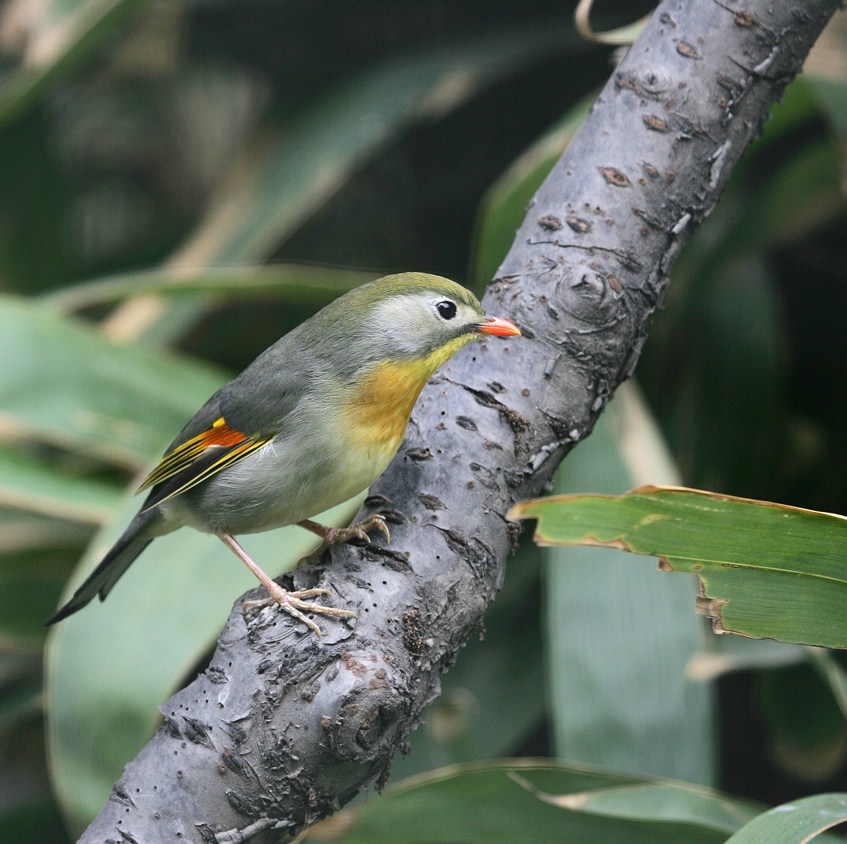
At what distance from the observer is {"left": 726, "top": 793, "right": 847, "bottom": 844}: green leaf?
1402 millimetres

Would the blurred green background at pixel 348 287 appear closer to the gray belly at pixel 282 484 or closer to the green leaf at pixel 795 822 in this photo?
the green leaf at pixel 795 822

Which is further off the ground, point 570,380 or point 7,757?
point 570,380

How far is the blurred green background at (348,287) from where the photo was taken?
2180mm

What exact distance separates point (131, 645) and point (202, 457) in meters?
0.64

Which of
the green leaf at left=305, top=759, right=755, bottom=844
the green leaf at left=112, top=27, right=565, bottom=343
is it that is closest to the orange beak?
the green leaf at left=305, top=759, right=755, bottom=844

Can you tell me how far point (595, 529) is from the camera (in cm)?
118

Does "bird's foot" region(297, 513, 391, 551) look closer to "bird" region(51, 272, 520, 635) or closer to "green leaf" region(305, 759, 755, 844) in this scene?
"bird" region(51, 272, 520, 635)

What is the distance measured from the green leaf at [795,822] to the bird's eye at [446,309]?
931mm

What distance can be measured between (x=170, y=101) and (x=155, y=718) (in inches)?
113

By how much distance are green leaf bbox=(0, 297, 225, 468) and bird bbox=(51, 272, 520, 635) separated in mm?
894

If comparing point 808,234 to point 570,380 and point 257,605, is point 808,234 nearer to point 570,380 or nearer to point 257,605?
point 570,380

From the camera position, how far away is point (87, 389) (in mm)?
2693

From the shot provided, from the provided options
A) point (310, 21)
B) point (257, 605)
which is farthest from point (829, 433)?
point (310, 21)

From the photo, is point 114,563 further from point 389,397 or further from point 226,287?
point 226,287
